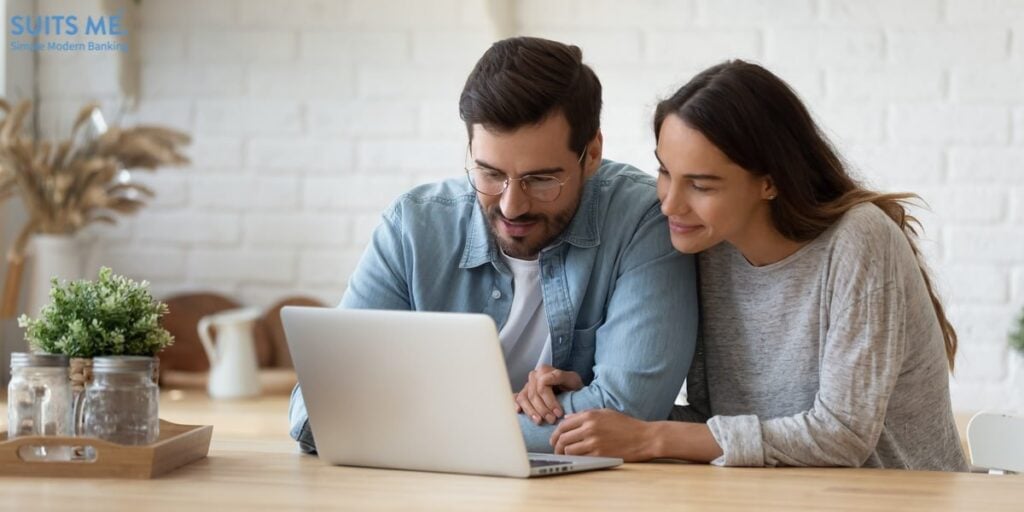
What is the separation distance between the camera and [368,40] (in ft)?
10.1

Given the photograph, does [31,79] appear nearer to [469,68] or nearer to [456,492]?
[469,68]

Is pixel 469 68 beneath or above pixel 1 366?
above

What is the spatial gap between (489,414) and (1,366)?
1.88 metres

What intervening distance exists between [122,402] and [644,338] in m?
0.67

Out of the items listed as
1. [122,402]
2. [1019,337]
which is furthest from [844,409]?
[1019,337]

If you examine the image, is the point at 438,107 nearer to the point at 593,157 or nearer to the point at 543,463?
the point at 593,157

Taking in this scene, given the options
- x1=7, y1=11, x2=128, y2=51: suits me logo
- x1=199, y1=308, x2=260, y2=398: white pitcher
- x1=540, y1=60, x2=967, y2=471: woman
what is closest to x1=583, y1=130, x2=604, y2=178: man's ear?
x1=540, y1=60, x2=967, y2=471: woman

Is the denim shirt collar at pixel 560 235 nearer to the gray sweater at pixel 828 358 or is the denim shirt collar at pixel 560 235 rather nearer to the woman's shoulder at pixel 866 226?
the gray sweater at pixel 828 358

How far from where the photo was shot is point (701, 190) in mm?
1741

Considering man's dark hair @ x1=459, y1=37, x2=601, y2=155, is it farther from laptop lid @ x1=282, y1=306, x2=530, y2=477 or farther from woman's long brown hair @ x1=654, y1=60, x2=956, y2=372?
laptop lid @ x1=282, y1=306, x2=530, y2=477

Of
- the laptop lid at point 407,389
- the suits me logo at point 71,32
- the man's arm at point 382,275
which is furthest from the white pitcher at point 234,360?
the laptop lid at point 407,389

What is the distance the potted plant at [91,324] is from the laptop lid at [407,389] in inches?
6.7

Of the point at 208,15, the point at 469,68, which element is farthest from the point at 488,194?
the point at 208,15

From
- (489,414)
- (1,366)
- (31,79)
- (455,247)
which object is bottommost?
(1,366)
